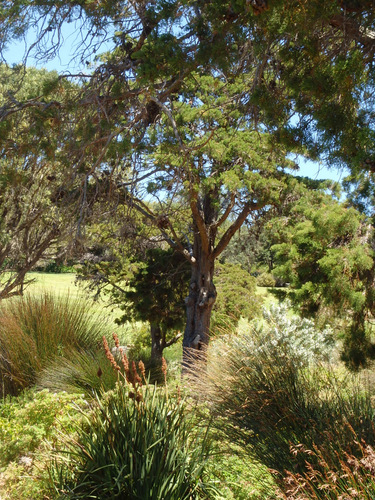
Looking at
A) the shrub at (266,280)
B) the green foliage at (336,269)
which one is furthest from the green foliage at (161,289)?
the shrub at (266,280)

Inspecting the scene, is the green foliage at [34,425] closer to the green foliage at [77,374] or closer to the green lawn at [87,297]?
the green foliage at [77,374]

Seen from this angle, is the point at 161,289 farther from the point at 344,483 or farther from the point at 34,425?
the point at 344,483

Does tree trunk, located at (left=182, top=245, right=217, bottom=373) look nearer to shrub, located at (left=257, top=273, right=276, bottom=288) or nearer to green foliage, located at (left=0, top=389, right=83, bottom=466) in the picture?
green foliage, located at (left=0, top=389, right=83, bottom=466)

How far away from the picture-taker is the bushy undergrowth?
13.4 feet

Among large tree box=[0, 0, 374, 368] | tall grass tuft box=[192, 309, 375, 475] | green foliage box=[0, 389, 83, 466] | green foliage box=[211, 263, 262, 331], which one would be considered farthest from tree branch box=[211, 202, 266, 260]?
green foliage box=[0, 389, 83, 466]

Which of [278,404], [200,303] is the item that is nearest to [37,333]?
[200,303]

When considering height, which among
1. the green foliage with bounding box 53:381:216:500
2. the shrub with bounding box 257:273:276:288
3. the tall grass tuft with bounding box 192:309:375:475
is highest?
the shrub with bounding box 257:273:276:288

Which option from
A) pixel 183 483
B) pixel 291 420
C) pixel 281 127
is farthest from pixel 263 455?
pixel 281 127

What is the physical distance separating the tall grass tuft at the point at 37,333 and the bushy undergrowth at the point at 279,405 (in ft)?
11.0

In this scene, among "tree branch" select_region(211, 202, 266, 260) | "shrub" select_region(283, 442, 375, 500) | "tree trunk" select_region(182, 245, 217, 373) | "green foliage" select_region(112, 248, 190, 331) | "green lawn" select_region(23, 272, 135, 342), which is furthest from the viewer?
"green foliage" select_region(112, 248, 190, 331)

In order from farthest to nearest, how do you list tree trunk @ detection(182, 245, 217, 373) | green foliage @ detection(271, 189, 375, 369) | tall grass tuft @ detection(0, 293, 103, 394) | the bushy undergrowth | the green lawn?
tree trunk @ detection(182, 245, 217, 373) < the green lawn < tall grass tuft @ detection(0, 293, 103, 394) < green foliage @ detection(271, 189, 375, 369) < the bushy undergrowth

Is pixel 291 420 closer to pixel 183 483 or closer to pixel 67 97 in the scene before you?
pixel 183 483

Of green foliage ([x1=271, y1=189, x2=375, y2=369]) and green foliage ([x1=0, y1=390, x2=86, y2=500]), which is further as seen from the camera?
green foliage ([x1=271, y1=189, x2=375, y2=369])

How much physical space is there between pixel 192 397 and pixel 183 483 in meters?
1.99
